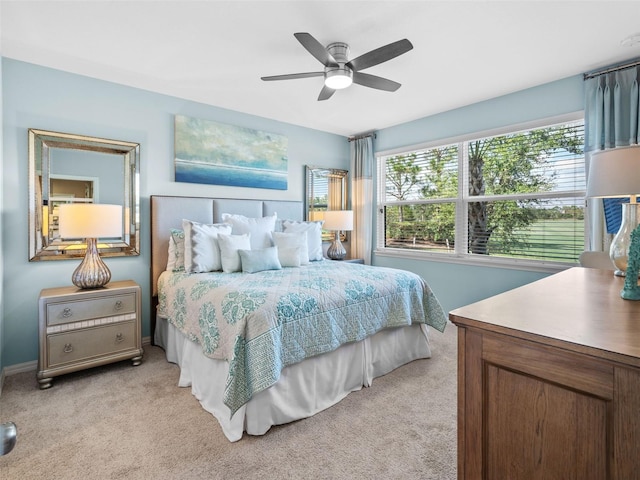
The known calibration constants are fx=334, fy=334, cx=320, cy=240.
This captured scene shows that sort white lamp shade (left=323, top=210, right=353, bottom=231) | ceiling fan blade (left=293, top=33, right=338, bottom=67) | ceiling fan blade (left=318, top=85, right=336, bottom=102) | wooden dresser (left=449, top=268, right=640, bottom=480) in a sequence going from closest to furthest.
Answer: wooden dresser (left=449, top=268, right=640, bottom=480)
ceiling fan blade (left=293, top=33, right=338, bottom=67)
ceiling fan blade (left=318, top=85, right=336, bottom=102)
white lamp shade (left=323, top=210, right=353, bottom=231)

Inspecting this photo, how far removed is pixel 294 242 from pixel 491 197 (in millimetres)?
Answer: 2294

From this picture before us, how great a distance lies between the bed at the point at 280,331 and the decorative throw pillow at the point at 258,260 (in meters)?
0.02

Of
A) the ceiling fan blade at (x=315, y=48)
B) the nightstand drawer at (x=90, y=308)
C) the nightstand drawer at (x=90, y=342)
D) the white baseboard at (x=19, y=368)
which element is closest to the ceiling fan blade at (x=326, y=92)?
the ceiling fan blade at (x=315, y=48)

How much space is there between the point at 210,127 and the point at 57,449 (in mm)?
3120

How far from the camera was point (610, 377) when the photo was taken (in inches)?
31.4

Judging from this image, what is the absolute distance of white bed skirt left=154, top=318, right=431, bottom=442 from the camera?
195 cm

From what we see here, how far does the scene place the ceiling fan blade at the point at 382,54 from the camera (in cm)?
210

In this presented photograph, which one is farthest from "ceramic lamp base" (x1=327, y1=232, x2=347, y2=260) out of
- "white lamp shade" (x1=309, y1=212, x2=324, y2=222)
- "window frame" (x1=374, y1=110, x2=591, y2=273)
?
"window frame" (x1=374, y1=110, x2=591, y2=273)

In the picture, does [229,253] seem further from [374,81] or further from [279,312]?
[374,81]

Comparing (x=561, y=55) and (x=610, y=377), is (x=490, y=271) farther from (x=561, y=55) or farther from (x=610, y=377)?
(x=610, y=377)

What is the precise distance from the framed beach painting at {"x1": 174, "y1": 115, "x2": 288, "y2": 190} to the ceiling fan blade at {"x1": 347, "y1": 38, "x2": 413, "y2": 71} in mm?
1939

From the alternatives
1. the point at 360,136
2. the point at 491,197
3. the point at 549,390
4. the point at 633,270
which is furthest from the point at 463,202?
the point at 549,390

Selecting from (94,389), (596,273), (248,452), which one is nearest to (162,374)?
(94,389)

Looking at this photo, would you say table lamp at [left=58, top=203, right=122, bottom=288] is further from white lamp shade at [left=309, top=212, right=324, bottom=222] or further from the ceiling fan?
white lamp shade at [left=309, top=212, right=324, bottom=222]
